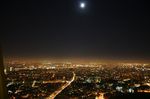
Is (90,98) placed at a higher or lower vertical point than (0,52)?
lower

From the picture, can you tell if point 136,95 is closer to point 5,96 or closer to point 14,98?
point 5,96

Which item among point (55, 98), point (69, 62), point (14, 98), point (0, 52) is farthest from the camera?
point (69, 62)

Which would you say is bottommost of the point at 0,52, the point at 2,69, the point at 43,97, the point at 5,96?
the point at 43,97

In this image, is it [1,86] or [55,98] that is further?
[55,98]

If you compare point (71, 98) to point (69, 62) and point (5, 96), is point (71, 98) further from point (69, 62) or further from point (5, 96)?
point (69, 62)

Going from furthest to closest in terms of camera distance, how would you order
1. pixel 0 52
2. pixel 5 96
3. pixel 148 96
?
pixel 148 96 < pixel 5 96 < pixel 0 52

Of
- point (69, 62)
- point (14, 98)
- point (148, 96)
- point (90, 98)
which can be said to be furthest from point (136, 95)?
point (69, 62)

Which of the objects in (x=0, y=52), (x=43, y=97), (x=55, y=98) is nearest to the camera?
(x=0, y=52)

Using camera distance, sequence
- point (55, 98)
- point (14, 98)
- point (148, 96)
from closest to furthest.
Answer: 1. point (148, 96)
2. point (14, 98)
3. point (55, 98)

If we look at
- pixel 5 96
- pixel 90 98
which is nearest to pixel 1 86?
pixel 5 96
